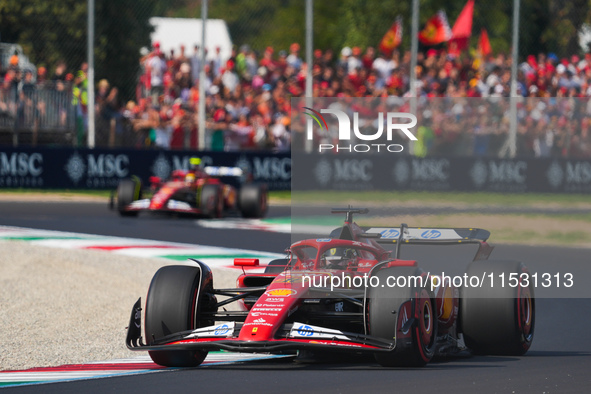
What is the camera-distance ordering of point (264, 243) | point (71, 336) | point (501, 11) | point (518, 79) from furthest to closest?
point (501, 11) → point (518, 79) → point (264, 243) → point (71, 336)

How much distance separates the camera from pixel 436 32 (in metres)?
26.1

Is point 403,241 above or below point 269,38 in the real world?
below

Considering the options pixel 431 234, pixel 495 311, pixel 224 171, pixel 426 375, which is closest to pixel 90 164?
pixel 224 171

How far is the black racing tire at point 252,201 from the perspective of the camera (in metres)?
18.3

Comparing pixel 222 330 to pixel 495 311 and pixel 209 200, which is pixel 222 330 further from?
pixel 209 200

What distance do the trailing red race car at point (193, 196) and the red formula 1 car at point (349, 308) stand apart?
35.0 ft

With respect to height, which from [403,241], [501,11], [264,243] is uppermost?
[501,11]

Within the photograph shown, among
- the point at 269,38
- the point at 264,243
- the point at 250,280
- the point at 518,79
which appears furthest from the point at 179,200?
the point at 269,38

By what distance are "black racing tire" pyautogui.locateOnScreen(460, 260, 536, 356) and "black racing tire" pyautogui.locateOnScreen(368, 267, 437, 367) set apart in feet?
1.95

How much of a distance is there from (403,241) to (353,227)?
327 millimetres

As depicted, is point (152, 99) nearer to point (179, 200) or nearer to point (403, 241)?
point (179, 200)

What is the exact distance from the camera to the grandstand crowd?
2023 cm

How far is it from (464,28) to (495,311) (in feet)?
65.6

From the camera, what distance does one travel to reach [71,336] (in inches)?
309
